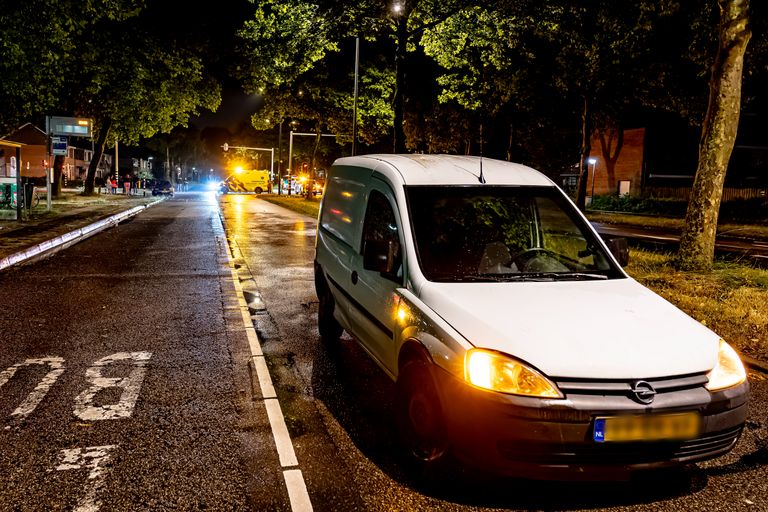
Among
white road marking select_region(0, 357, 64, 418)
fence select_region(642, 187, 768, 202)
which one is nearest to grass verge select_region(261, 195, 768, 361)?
white road marking select_region(0, 357, 64, 418)

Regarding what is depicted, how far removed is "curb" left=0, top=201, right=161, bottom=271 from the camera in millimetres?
12930

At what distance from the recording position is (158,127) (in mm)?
45031

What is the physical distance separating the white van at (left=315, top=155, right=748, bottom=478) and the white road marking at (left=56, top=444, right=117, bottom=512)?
6.08 feet

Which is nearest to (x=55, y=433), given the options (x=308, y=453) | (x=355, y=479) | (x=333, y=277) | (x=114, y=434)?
(x=114, y=434)

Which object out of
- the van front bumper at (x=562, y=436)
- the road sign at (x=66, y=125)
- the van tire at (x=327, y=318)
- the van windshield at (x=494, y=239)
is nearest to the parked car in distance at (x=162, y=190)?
the road sign at (x=66, y=125)

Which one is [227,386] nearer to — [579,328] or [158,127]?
[579,328]

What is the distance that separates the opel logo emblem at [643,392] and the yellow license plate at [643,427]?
80 mm

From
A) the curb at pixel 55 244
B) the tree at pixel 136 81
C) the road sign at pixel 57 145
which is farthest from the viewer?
the tree at pixel 136 81

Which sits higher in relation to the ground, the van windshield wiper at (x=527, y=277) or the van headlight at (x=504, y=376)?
the van windshield wiper at (x=527, y=277)

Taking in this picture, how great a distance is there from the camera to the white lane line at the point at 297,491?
346 cm

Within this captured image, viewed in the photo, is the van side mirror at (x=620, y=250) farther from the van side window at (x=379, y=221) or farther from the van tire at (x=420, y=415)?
the van tire at (x=420, y=415)

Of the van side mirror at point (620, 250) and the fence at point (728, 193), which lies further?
the fence at point (728, 193)

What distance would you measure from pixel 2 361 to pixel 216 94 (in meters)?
39.0

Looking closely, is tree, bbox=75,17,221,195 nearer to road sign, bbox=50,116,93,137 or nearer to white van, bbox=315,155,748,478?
road sign, bbox=50,116,93,137
